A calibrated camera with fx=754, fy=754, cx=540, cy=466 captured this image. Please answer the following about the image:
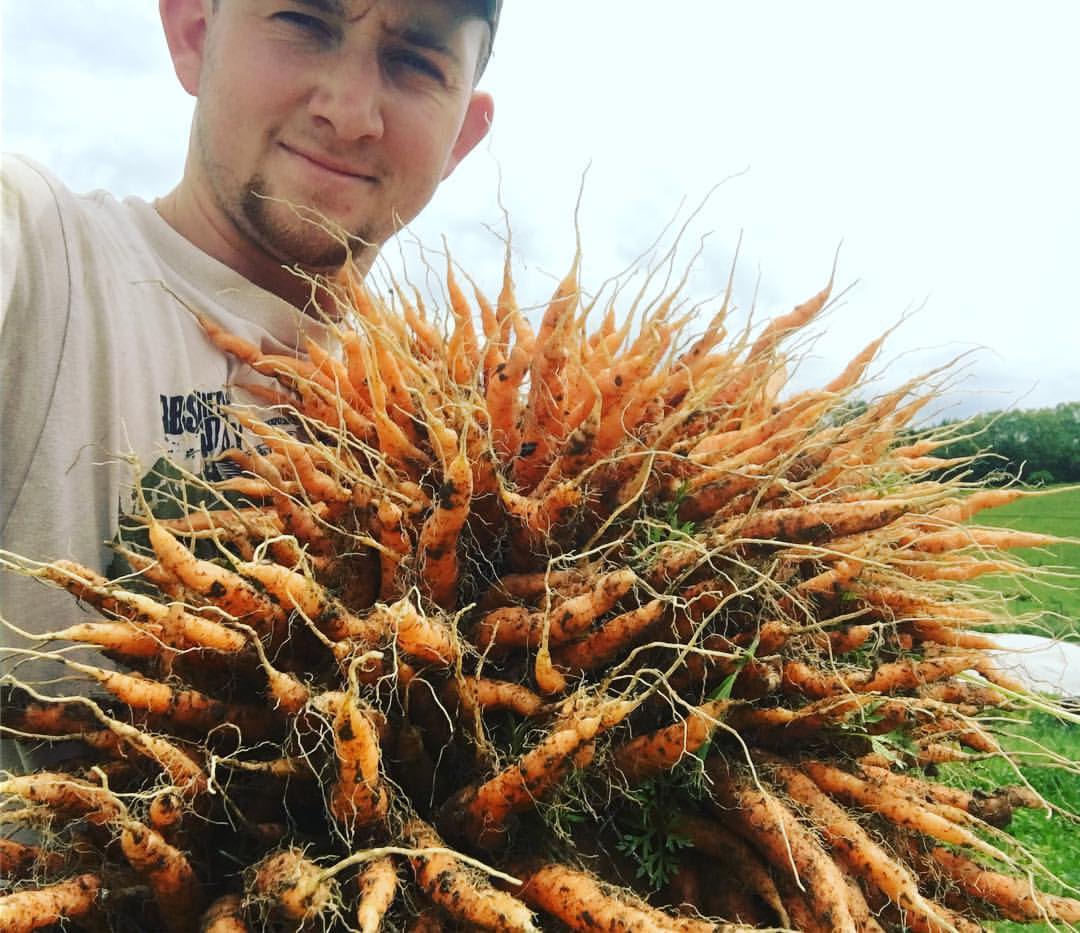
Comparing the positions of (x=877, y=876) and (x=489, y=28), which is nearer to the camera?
(x=877, y=876)

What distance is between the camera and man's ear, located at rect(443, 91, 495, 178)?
218cm

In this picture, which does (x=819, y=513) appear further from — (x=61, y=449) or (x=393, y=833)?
(x=61, y=449)

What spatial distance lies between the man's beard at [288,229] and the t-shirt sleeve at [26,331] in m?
0.40

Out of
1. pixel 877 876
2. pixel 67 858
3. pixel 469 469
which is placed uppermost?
pixel 469 469

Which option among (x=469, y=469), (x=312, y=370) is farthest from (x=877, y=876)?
(x=312, y=370)

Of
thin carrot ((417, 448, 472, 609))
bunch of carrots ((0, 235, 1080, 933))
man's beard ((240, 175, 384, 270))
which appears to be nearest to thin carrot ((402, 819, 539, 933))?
bunch of carrots ((0, 235, 1080, 933))

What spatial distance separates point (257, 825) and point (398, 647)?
28 cm

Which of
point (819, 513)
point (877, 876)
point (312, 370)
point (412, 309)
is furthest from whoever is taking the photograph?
point (412, 309)

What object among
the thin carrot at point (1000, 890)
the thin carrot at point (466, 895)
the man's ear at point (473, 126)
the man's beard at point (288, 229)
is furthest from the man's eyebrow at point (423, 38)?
the thin carrot at point (1000, 890)

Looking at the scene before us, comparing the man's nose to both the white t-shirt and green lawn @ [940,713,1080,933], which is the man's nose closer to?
the white t-shirt

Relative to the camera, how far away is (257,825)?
0.96 metres

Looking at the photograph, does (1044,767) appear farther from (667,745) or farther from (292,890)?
(292,890)

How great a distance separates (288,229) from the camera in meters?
1.64

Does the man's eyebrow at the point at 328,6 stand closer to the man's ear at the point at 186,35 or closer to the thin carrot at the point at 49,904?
the man's ear at the point at 186,35
